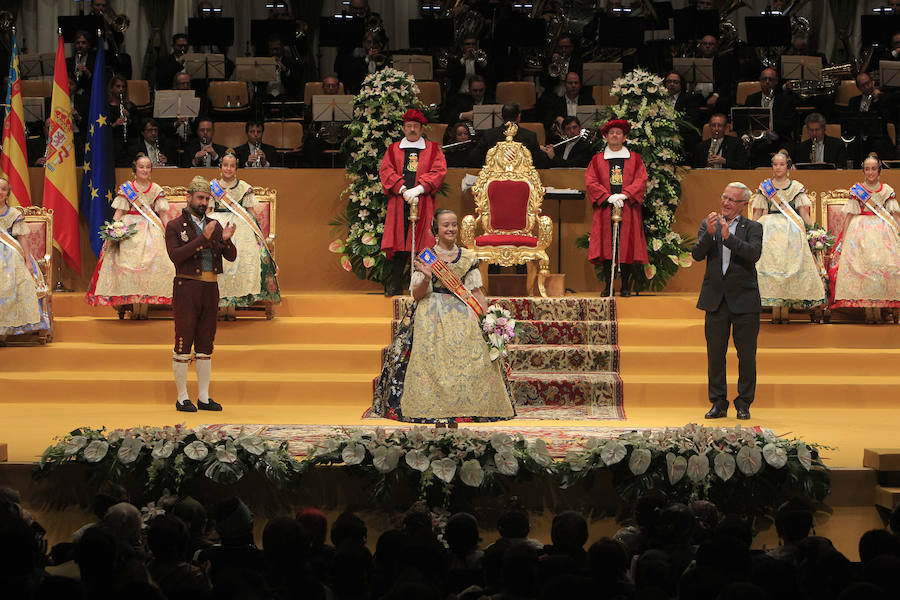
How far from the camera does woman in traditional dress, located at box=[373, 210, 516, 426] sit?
21.0 feet

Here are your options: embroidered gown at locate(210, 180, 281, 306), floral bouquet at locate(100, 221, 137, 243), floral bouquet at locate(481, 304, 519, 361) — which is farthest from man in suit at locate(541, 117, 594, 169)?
floral bouquet at locate(481, 304, 519, 361)

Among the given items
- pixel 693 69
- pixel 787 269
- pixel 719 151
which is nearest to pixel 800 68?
pixel 693 69

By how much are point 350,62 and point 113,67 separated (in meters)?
2.83

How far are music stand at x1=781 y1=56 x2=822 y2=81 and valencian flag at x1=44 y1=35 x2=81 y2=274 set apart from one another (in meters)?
7.69

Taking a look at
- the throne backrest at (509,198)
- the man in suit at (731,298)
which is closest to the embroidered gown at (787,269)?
the man in suit at (731,298)

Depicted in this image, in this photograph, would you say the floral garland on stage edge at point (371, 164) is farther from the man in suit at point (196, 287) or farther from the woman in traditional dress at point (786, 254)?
the woman in traditional dress at point (786, 254)

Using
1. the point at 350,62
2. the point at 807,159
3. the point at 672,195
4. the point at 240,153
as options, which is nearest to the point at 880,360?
the point at 672,195

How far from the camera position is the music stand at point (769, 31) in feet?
43.9

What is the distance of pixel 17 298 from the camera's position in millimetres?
8914

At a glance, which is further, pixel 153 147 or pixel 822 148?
pixel 153 147

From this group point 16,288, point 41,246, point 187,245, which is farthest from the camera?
point 41,246

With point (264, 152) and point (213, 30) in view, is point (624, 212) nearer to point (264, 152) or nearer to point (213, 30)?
point (264, 152)

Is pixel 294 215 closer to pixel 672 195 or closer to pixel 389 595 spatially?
pixel 672 195

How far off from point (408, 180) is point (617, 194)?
6.09 feet
